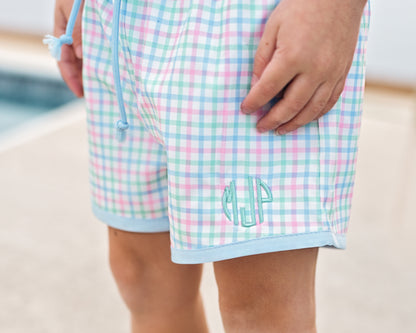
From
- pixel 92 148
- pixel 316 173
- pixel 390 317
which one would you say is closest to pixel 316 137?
pixel 316 173

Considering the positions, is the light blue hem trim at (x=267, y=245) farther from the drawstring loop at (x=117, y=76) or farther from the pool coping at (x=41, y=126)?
the pool coping at (x=41, y=126)

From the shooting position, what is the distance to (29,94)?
12.4 feet

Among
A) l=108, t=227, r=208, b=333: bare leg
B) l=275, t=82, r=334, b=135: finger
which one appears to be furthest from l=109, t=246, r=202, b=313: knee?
l=275, t=82, r=334, b=135: finger

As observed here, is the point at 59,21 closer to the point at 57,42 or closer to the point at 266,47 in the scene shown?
the point at 57,42

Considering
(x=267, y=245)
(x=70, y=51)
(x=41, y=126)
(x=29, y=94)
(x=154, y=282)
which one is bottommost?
(x=29, y=94)

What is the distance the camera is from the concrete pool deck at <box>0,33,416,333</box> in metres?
1.14

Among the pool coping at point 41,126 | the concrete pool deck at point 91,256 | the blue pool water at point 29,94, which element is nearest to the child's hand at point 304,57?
the concrete pool deck at point 91,256

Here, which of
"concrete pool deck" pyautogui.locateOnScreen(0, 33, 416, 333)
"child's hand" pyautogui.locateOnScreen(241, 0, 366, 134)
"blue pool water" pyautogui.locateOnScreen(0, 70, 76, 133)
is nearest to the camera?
"child's hand" pyautogui.locateOnScreen(241, 0, 366, 134)

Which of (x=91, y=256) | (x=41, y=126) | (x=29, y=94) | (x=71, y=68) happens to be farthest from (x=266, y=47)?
(x=29, y=94)

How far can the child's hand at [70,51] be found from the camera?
626 mm

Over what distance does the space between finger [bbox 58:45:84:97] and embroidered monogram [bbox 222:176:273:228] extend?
0.32 m

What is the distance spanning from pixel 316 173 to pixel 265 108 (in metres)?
0.07

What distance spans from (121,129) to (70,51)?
0.59 feet

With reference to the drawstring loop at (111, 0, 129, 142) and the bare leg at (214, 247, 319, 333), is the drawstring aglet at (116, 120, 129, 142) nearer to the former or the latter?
the drawstring loop at (111, 0, 129, 142)
